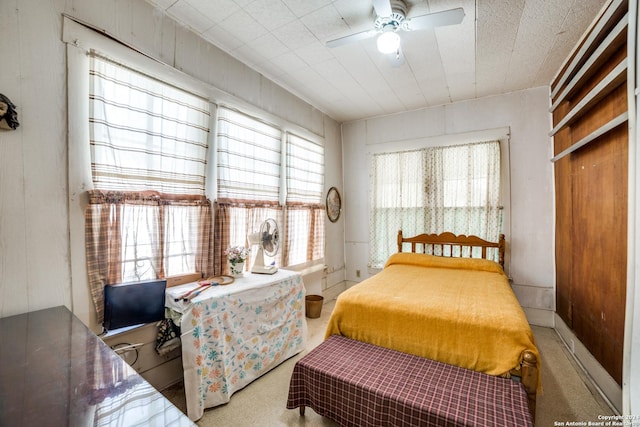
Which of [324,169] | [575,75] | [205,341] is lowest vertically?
[205,341]

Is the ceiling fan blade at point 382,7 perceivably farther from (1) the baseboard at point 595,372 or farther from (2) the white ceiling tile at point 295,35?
(1) the baseboard at point 595,372

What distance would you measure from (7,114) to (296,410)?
7.62 ft

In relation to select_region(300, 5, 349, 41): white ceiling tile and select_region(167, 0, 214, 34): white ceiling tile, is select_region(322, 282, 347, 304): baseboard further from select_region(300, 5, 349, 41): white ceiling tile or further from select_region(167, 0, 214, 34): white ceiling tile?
select_region(167, 0, 214, 34): white ceiling tile

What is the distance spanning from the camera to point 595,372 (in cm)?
200

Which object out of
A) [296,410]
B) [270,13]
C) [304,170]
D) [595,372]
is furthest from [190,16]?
[595,372]

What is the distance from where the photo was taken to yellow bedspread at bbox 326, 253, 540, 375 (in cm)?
161

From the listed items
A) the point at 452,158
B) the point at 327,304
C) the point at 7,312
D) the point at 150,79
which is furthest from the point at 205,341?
the point at 452,158

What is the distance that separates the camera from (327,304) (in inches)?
157

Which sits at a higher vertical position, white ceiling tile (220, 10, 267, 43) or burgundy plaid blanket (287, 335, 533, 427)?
Answer: white ceiling tile (220, 10, 267, 43)

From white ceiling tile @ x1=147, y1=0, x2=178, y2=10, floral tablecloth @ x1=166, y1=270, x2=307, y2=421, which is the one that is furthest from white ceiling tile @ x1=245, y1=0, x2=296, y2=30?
floral tablecloth @ x1=166, y1=270, x2=307, y2=421

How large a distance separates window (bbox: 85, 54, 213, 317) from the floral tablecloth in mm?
332

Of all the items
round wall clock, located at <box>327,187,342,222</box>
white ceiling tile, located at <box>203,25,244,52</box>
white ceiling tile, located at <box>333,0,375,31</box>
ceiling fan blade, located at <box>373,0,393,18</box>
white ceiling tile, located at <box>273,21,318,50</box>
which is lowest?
round wall clock, located at <box>327,187,342,222</box>

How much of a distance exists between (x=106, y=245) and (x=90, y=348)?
2.88ft

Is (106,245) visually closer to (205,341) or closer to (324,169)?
(205,341)
